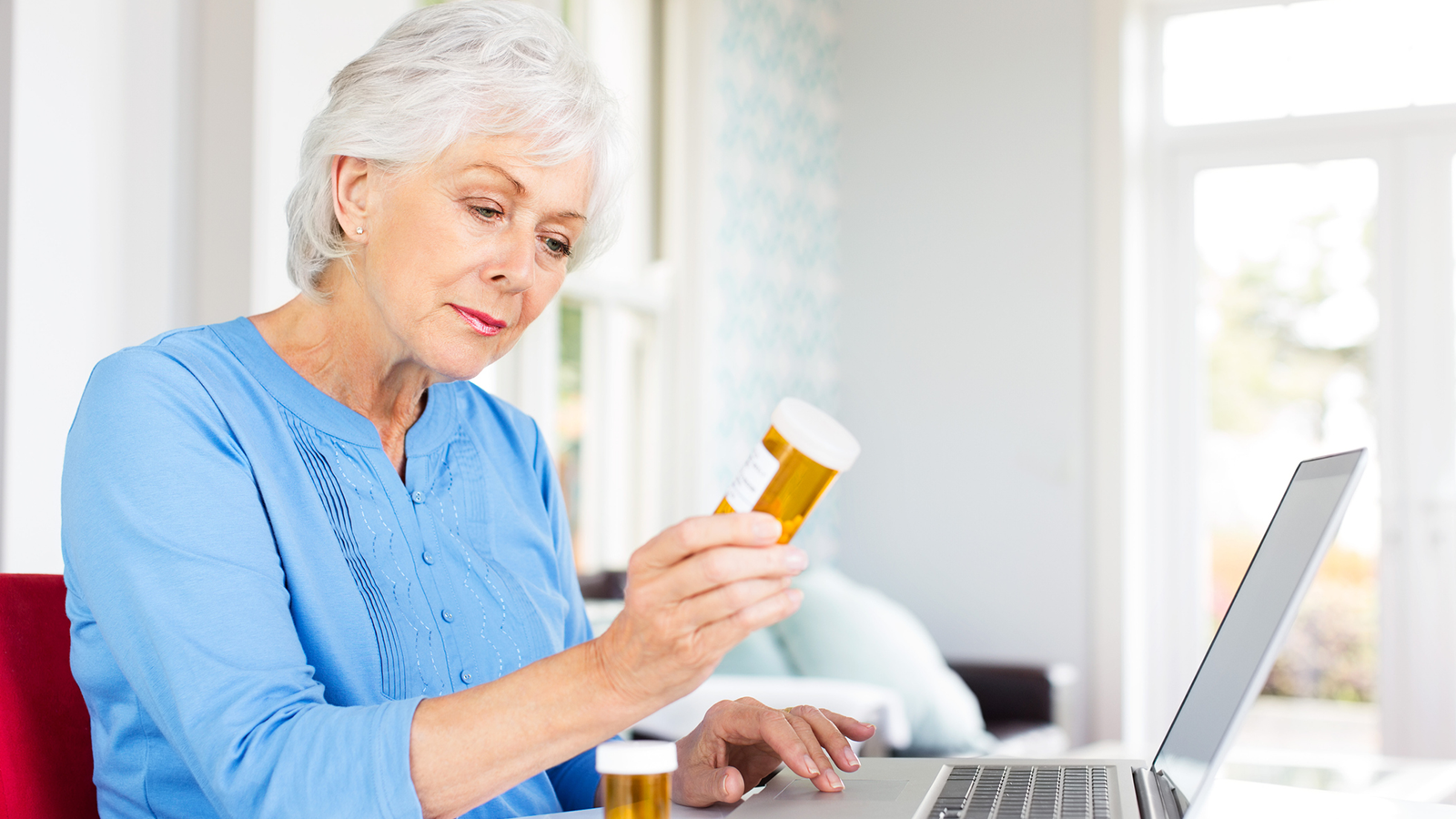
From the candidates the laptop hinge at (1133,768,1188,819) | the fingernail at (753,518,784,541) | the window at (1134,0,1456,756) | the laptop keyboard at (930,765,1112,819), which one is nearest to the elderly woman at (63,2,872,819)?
the fingernail at (753,518,784,541)

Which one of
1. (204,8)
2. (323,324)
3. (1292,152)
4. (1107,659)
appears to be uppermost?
(1292,152)

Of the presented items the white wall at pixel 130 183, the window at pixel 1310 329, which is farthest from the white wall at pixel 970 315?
the white wall at pixel 130 183

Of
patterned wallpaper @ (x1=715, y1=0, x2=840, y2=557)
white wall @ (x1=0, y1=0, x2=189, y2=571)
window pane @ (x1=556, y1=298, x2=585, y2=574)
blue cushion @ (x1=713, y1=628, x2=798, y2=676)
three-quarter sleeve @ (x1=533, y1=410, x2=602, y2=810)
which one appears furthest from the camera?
patterned wallpaper @ (x1=715, y1=0, x2=840, y2=557)

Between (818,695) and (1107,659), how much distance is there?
2.18m

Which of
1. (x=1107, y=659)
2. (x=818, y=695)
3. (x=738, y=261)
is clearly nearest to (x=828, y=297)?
(x=738, y=261)

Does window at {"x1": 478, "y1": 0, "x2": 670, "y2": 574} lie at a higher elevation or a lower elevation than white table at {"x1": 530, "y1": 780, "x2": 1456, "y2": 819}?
higher

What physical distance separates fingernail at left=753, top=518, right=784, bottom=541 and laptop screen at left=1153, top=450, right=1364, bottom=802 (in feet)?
1.00

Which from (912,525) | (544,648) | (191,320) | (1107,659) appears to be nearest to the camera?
(544,648)

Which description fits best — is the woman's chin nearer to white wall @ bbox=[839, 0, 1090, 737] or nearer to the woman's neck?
the woman's neck

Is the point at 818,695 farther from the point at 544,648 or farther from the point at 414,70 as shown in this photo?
the point at 414,70

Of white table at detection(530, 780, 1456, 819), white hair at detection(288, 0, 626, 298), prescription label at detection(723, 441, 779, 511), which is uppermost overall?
white hair at detection(288, 0, 626, 298)

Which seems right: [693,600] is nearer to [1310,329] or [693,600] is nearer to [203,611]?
[203,611]

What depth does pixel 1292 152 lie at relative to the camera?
4.23m

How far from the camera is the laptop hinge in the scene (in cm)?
85
